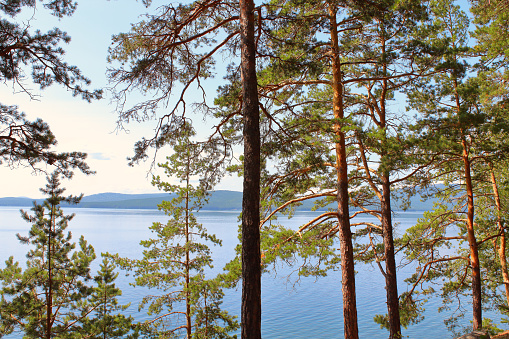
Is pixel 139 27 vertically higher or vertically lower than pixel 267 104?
higher

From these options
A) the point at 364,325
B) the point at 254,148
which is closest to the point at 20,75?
the point at 254,148

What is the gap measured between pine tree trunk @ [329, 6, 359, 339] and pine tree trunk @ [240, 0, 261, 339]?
2.22 m

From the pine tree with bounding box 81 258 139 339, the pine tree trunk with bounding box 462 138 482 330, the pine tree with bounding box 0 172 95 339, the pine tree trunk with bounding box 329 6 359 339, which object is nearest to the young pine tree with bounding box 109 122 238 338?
the pine tree with bounding box 81 258 139 339

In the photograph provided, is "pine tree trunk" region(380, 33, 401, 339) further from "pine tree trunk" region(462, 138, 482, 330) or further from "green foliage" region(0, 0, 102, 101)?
"green foliage" region(0, 0, 102, 101)

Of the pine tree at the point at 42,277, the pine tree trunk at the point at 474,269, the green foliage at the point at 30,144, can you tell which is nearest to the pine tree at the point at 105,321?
the pine tree at the point at 42,277

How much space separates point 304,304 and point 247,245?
18.8 metres

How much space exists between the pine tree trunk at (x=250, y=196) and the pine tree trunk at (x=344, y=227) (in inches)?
87.5

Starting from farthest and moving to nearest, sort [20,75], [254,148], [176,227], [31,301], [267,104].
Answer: [176,227] < [31,301] < [267,104] < [20,75] < [254,148]

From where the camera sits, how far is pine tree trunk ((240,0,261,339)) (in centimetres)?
441

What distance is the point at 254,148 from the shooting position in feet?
15.8

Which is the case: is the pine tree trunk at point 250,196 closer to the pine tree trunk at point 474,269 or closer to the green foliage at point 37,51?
the green foliage at point 37,51

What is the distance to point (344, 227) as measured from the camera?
23.5ft

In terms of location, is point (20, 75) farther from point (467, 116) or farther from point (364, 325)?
point (364, 325)

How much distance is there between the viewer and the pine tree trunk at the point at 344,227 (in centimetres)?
686
